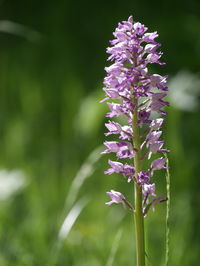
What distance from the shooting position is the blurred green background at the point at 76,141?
3.69 meters

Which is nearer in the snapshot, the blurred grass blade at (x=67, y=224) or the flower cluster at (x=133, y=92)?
the flower cluster at (x=133, y=92)

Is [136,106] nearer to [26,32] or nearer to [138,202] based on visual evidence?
[138,202]

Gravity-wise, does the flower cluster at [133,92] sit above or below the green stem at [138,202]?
above

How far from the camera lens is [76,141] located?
18.0ft

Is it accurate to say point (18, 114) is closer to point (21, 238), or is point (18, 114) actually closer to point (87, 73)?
point (87, 73)

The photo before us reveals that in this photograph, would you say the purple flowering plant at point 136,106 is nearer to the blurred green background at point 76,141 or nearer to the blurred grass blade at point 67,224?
the blurred green background at point 76,141

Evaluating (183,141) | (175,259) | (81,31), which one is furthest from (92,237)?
(81,31)

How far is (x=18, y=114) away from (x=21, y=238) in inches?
119

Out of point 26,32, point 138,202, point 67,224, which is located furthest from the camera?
point 26,32

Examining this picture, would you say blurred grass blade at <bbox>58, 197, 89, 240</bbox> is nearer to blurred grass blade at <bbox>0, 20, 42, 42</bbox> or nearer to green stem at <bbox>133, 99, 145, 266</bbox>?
green stem at <bbox>133, 99, 145, 266</bbox>

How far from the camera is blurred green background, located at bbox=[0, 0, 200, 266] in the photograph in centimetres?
369

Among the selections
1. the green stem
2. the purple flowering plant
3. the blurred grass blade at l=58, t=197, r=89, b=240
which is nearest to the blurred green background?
the blurred grass blade at l=58, t=197, r=89, b=240

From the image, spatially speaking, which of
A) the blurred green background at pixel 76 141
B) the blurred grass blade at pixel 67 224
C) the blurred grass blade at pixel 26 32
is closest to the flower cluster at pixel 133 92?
the blurred green background at pixel 76 141

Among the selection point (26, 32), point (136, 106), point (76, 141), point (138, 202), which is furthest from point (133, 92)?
point (76, 141)
